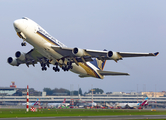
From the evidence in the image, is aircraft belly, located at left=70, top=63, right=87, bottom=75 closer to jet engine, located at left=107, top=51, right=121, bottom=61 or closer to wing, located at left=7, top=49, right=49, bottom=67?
wing, located at left=7, top=49, right=49, bottom=67

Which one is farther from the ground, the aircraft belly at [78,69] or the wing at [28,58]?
the wing at [28,58]

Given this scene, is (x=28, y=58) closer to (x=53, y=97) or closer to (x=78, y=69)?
(x=78, y=69)

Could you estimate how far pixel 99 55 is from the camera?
141 feet

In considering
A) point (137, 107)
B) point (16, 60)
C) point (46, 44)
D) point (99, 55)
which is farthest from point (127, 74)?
point (137, 107)

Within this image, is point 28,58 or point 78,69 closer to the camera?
point 28,58

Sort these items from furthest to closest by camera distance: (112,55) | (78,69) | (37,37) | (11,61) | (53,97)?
(53,97)
(78,69)
(11,61)
(112,55)
(37,37)

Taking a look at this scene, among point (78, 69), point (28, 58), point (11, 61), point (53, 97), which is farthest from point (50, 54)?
point (53, 97)

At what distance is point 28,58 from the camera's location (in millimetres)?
47781

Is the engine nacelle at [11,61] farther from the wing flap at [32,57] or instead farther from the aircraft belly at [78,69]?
the aircraft belly at [78,69]

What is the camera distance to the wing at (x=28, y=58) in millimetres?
46006

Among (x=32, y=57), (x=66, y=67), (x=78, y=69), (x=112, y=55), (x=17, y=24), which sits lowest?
(x=78, y=69)

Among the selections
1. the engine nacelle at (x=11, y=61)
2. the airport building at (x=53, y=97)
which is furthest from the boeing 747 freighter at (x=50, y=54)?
the airport building at (x=53, y=97)

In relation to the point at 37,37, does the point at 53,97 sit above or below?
below

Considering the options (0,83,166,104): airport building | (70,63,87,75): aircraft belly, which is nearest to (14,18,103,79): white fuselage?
(70,63,87,75): aircraft belly
